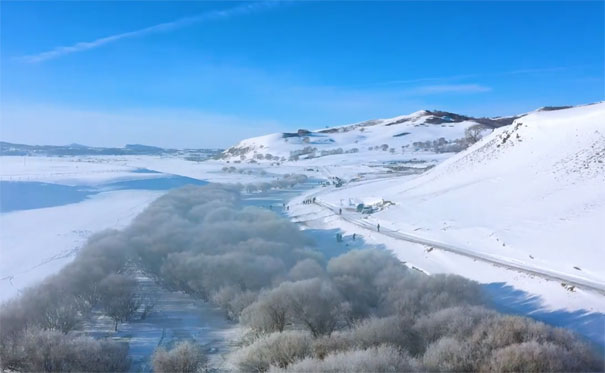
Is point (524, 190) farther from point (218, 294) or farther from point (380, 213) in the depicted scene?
point (218, 294)

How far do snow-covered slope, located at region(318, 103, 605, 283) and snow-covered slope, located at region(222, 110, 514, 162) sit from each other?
241 feet

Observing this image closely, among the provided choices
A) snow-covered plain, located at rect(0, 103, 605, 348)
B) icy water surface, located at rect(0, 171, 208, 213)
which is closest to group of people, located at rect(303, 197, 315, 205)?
snow-covered plain, located at rect(0, 103, 605, 348)

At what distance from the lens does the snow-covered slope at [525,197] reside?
81.7 feet

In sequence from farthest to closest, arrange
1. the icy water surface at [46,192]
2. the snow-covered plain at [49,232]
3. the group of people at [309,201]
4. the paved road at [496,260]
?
the group of people at [309,201] < the icy water surface at [46,192] < the snow-covered plain at [49,232] < the paved road at [496,260]

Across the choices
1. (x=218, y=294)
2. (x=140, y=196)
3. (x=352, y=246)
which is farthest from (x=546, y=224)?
(x=140, y=196)

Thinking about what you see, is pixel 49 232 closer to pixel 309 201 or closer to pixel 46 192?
pixel 309 201

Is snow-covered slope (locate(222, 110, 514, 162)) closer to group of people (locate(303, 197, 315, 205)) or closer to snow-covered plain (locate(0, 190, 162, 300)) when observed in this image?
group of people (locate(303, 197, 315, 205))

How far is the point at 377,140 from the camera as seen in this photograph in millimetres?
158375

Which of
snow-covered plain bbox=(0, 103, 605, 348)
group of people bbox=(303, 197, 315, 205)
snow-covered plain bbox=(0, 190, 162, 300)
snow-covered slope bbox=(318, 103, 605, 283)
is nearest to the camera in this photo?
snow-covered plain bbox=(0, 103, 605, 348)

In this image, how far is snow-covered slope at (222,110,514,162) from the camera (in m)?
138

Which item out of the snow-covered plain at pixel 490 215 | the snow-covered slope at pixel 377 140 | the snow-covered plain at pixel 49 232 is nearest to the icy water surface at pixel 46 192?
the snow-covered plain at pixel 49 232

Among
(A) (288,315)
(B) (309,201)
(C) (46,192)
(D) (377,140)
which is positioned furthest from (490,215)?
(D) (377,140)

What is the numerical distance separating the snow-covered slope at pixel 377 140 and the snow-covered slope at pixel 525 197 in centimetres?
7351

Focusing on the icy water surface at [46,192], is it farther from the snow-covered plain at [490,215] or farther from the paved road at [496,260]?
the paved road at [496,260]
